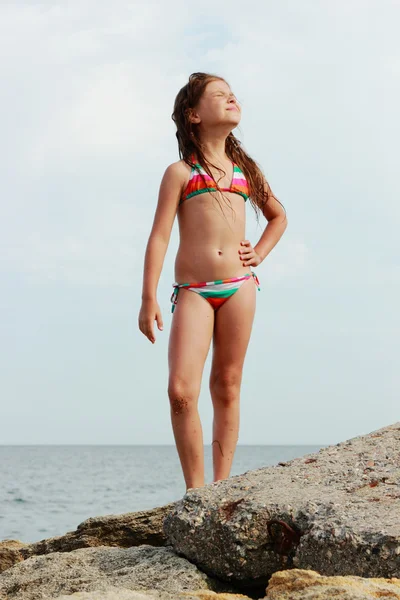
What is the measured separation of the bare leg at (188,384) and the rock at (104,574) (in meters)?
0.78

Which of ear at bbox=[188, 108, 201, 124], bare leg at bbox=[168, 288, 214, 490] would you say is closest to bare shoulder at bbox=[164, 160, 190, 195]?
ear at bbox=[188, 108, 201, 124]

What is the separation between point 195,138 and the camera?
4762mm

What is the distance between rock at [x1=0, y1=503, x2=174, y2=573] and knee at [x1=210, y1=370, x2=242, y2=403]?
2.35 feet

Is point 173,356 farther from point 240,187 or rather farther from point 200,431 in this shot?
point 240,187

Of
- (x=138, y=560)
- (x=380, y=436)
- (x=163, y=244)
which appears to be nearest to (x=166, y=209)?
(x=163, y=244)

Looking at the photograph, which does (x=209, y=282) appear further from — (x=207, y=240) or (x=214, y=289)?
(x=207, y=240)

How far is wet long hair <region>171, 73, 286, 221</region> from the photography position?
4715mm

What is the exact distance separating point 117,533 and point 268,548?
158cm

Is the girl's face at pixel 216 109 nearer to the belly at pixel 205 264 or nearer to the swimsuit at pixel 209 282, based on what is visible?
the swimsuit at pixel 209 282

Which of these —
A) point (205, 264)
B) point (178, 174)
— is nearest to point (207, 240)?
point (205, 264)

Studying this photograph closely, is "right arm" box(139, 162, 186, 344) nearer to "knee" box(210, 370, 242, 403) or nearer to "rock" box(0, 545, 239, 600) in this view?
"knee" box(210, 370, 242, 403)

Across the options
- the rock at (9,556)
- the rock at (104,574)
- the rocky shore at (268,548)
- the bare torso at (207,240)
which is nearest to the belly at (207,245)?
the bare torso at (207,240)

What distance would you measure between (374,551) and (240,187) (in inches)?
103

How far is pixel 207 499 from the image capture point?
10.7 ft
